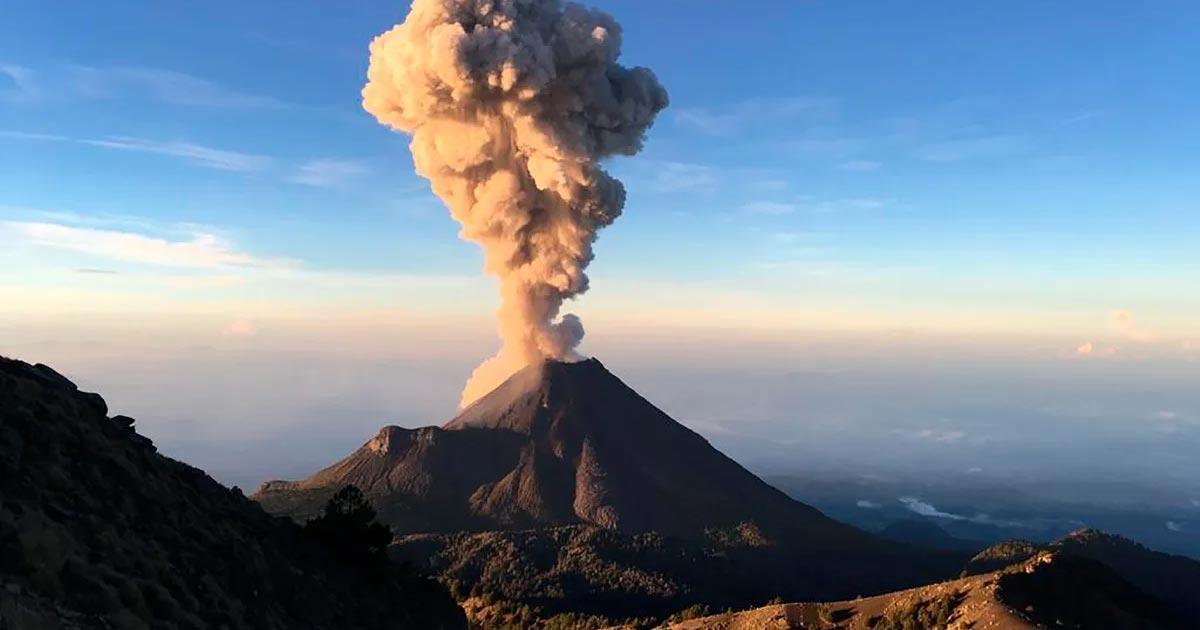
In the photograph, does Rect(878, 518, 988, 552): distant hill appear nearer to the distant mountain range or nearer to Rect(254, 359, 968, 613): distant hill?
the distant mountain range

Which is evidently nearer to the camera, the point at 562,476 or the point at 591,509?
the point at 591,509

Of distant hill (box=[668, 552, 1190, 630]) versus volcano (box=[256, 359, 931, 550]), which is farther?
volcano (box=[256, 359, 931, 550])

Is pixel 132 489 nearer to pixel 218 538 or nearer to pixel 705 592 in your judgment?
pixel 218 538

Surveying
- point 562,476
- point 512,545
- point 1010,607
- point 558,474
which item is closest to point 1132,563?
point 1010,607

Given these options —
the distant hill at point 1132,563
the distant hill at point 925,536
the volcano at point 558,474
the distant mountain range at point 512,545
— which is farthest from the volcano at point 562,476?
the distant hill at point 925,536

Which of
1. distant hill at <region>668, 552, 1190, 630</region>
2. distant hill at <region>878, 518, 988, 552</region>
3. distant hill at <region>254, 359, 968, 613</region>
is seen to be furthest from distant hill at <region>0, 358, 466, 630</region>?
distant hill at <region>878, 518, 988, 552</region>

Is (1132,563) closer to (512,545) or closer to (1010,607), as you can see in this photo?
(1010,607)

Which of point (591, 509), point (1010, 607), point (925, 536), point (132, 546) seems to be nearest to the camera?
point (132, 546)
